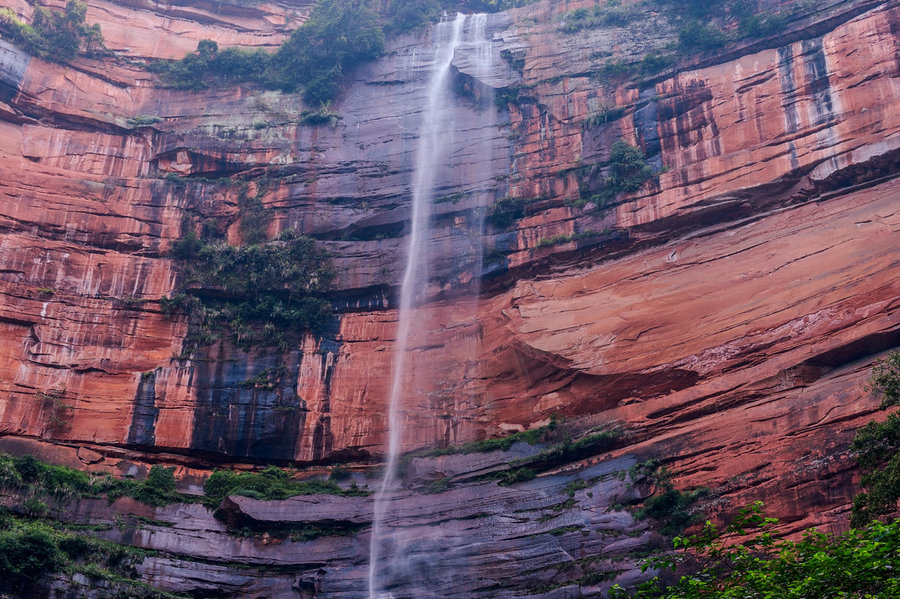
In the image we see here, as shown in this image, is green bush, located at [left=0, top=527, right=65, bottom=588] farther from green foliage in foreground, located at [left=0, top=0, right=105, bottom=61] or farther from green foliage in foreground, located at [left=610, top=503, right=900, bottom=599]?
green foliage in foreground, located at [left=0, top=0, right=105, bottom=61]

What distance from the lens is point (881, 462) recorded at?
47.9ft

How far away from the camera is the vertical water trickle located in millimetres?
22047

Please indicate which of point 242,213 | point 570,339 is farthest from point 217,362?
point 570,339

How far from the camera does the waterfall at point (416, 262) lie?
2159 centimetres

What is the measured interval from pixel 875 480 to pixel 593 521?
831cm

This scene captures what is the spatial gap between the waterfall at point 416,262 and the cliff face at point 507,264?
0.39 m

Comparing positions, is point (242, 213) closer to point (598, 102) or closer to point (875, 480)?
point (598, 102)

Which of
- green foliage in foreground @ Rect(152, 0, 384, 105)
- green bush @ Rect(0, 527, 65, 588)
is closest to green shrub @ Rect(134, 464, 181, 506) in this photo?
Answer: green bush @ Rect(0, 527, 65, 588)

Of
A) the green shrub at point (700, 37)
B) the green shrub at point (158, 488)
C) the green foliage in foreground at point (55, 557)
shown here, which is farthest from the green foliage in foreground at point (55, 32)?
the green shrub at point (700, 37)

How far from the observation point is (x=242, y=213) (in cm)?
2928

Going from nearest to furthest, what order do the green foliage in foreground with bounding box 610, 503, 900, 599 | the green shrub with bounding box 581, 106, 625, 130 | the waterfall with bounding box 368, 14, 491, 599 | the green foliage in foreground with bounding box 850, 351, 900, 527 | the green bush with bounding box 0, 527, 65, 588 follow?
the green foliage in foreground with bounding box 610, 503, 900, 599, the green foliage in foreground with bounding box 850, 351, 900, 527, the green bush with bounding box 0, 527, 65, 588, the waterfall with bounding box 368, 14, 491, 599, the green shrub with bounding box 581, 106, 625, 130

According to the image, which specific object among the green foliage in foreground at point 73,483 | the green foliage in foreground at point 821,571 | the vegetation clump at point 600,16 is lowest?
the green foliage in foreground at point 821,571

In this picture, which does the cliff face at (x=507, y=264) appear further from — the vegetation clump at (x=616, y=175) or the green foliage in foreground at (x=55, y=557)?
the green foliage in foreground at (x=55, y=557)

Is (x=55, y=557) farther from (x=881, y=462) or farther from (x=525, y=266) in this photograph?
(x=881, y=462)
